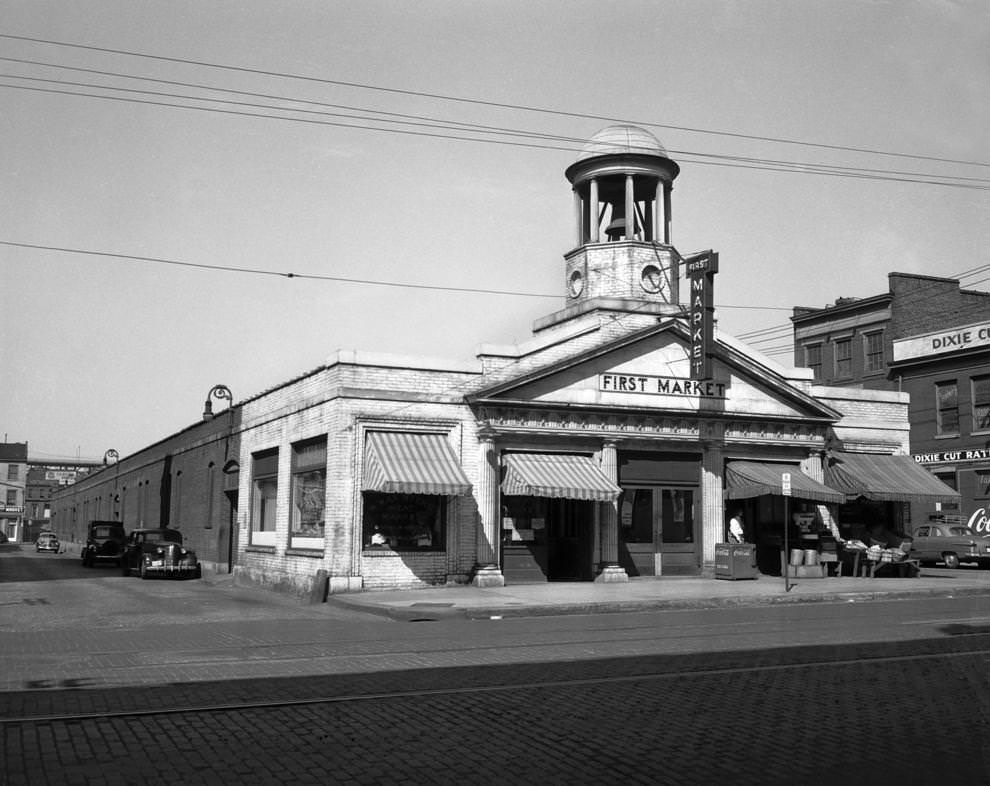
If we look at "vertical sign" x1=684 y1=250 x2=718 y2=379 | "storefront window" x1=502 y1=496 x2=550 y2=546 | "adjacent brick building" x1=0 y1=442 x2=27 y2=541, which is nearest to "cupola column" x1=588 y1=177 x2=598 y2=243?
"vertical sign" x1=684 y1=250 x2=718 y2=379

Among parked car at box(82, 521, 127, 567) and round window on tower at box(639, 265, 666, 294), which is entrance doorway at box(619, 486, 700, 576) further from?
parked car at box(82, 521, 127, 567)

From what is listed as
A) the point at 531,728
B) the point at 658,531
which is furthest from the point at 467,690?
the point at 658,531

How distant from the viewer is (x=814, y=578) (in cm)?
2769

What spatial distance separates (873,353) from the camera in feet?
170

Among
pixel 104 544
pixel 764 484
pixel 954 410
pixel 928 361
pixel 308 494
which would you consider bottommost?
pixel 104 544

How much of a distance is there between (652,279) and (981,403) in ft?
75.4

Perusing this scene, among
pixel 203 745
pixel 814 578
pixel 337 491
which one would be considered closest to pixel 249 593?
pixel 337 491

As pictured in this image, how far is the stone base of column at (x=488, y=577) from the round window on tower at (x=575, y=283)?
29.9 ft

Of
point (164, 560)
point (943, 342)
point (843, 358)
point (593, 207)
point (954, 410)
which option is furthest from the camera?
point (843, 358)

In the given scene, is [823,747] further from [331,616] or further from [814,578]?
[814,578]

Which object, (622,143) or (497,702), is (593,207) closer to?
(622,143)

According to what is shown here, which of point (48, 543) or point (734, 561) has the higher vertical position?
point (734, 561)

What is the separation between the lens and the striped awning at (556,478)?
23891 mm

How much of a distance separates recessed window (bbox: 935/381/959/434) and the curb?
78.2ft
